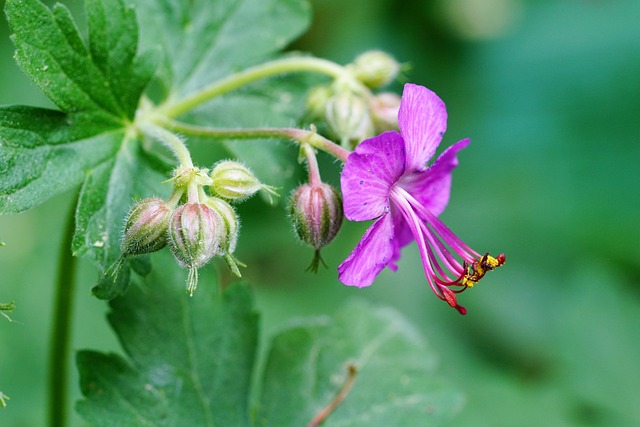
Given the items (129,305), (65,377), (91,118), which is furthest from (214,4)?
(65,377)

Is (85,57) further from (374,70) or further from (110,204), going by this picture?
(374,70)

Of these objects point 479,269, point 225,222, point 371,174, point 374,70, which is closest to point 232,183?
point 225,222

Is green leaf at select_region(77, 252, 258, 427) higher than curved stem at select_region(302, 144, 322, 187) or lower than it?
lower

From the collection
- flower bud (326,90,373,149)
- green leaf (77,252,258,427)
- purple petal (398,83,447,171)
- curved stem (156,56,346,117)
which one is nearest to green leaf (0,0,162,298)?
curved stem (156,56,346,117)

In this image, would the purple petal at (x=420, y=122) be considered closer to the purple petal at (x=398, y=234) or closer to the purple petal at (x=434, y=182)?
the purple petal at (x=434, y=182)

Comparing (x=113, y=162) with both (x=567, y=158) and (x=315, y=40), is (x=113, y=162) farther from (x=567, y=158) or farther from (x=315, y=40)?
(x=567, y=158)

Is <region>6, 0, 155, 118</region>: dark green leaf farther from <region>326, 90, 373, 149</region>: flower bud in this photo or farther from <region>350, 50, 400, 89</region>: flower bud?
<region>350, 50, 400, 89</region>: flower bud
